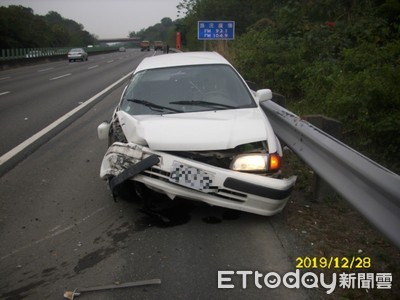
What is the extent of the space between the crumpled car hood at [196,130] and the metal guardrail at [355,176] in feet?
1.71

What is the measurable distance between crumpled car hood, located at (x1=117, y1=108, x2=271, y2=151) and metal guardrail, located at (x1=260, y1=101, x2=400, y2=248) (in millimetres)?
521

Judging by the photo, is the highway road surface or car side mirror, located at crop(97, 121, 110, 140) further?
car side mirror, located at crop(97, 121, 110, 140)

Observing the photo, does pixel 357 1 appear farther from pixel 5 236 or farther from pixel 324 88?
pixel 5 236

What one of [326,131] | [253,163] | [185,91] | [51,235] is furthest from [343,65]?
[51,235]

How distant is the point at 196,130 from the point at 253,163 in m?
0.61

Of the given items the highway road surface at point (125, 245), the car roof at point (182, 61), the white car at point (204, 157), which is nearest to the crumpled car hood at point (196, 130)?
the white car at point (204, 157)

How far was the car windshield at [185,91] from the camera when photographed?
444 cm

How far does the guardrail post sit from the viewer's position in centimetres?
415

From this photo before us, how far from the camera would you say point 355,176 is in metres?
2.96

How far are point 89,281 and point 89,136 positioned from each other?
4.95 meters

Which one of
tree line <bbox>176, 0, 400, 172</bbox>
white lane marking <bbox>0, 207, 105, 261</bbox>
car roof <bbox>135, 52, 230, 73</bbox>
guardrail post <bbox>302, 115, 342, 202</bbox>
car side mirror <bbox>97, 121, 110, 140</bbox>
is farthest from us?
car roof <bbox>135, 52, 230, 73</bbox>

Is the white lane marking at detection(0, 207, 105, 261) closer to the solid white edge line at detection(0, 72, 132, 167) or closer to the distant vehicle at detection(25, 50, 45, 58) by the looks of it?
the solid white edge line at detection(0, 72, 132, 167)

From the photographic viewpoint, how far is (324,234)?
3.54 metres

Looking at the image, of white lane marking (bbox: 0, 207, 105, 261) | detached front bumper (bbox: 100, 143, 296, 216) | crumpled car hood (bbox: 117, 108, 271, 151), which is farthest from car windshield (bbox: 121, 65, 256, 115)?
white lane marking (bbox: 0, 207, 105, 261)
